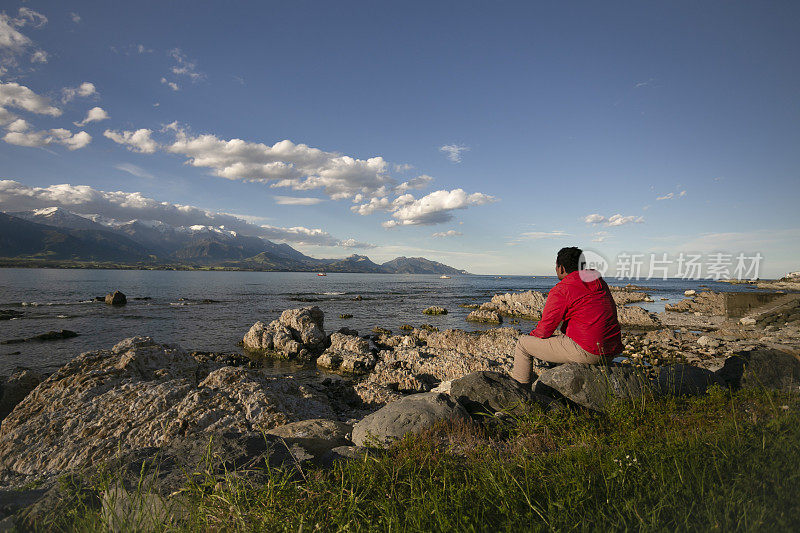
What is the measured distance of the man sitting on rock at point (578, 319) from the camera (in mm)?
5742

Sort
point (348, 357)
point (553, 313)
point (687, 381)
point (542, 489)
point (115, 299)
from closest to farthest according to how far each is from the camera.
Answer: point (542, 489) < point (553, 313) < point (687, 381) < point (348, 357) < point (115, 299)

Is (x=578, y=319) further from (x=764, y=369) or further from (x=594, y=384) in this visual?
(x=764, y=369)

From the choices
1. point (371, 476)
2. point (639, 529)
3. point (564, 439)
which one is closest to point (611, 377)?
point (564, 439)

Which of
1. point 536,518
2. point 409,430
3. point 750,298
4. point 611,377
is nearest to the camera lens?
point 536,518

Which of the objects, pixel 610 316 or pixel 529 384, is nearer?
pixel 610 316

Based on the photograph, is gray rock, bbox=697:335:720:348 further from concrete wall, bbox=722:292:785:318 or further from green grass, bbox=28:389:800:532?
green grass, bbox=28:389:800:532

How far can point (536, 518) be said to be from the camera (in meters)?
2.37

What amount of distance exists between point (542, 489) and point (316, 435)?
10.1ft

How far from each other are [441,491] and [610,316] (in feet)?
15.2

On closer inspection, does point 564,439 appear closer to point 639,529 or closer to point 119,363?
point 639,529

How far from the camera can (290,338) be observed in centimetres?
1781

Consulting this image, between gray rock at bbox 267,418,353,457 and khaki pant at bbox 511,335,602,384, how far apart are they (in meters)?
3.47

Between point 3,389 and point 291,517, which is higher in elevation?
point 291,517

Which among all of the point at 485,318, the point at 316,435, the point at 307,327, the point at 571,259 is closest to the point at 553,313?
the point at 571,259
